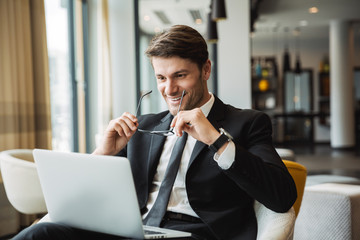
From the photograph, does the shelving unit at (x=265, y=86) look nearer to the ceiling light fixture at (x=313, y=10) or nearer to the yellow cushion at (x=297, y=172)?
the ceiling light fixture at (x=313, y=10)

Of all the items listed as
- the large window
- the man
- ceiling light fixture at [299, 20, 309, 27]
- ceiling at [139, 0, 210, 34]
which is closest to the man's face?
the man

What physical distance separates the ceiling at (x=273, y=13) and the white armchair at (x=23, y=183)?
563 centimetres

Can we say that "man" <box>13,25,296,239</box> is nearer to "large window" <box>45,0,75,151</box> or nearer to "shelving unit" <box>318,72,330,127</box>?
"large window" <box>45,0,75,151</box>

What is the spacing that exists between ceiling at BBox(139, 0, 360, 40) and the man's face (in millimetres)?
6449

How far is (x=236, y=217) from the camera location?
144 centimetres

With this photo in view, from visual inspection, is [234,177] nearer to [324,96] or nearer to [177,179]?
[177,179]

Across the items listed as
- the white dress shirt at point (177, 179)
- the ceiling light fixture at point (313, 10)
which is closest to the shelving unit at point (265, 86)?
the ceiling light fixture at point (313, 10)

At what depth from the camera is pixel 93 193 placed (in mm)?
1110

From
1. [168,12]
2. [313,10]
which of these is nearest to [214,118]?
[168,12]

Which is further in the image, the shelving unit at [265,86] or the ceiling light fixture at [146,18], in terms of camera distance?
the shelving unit at [265,86]

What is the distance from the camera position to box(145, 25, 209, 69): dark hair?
1502 mm

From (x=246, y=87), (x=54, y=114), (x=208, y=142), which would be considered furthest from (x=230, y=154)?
(x=246, y=87)

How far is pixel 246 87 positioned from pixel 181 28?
18.1 feet

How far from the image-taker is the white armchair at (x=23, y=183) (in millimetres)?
2760
